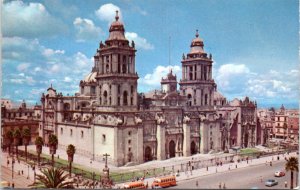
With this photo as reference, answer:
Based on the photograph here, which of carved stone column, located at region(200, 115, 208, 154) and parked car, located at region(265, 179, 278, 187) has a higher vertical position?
carved stone column, located at region(200, 115, 208, 154)

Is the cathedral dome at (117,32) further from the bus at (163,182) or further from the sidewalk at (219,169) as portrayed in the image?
the bus at (163,182)

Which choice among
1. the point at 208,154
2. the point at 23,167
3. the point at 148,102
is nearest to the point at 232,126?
the point at 208,154

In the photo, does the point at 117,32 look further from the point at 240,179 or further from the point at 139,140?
the point at 240,179

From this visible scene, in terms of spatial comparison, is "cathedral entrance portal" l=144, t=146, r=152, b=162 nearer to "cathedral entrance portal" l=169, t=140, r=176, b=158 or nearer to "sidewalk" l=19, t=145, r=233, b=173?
"sidewalk" l=19, t=145, r=233, b=173

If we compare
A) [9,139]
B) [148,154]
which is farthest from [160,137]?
[9,139]

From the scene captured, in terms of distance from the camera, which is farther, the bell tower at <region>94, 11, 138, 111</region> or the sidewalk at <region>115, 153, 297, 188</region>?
the bell tower at <region>94, 11, 138, 111</region>

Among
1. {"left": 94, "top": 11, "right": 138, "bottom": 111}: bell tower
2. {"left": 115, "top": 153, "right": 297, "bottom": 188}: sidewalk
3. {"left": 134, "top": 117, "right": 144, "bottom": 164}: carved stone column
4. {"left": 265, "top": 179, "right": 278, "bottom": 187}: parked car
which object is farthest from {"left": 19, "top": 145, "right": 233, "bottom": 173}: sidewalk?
{"left": 265, "top": 179, "right": 278, "bottom": 187}: parked car
